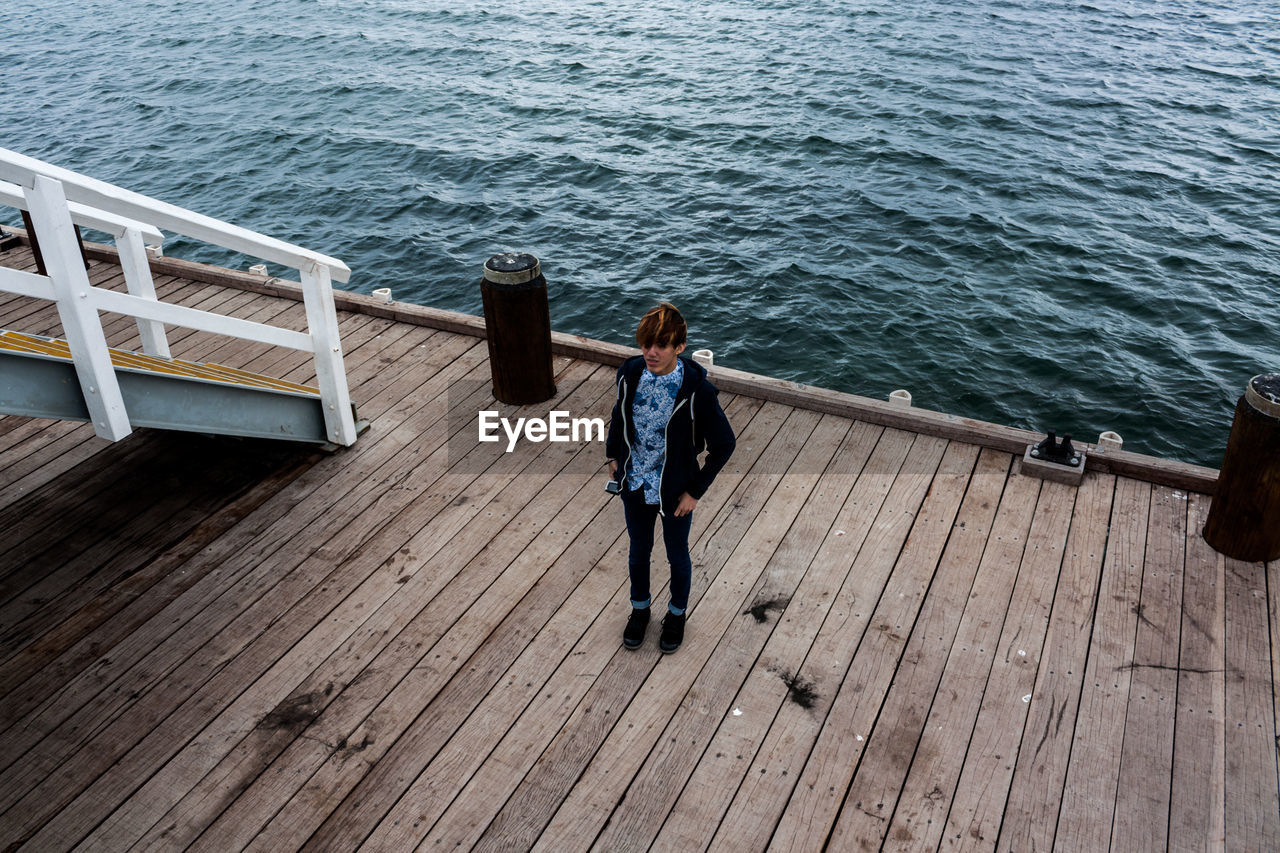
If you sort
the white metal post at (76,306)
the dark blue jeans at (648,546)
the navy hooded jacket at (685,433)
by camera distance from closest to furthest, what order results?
the navy hooded jacket at (685,433), the white metal post at (76,306), the dark blue jeans at (648,546)

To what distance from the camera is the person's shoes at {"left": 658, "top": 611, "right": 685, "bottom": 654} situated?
178 inches

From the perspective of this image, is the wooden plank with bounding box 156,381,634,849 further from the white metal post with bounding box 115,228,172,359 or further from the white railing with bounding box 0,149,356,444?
the white metal post with bounding box 115,228,172,359

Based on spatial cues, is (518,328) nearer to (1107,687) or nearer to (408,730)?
(408,730)

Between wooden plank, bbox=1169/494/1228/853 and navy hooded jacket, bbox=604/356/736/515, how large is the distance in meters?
2.27

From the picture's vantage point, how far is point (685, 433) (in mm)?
4078

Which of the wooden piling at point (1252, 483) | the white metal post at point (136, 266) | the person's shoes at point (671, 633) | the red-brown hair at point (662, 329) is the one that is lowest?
the person's shoes at point (671, 633)

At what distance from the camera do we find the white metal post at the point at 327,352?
557 cm

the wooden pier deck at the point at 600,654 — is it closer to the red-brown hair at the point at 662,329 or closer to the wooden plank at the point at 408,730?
the wooden plank at the point at 408,730

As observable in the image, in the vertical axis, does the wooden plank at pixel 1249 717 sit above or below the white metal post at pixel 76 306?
below

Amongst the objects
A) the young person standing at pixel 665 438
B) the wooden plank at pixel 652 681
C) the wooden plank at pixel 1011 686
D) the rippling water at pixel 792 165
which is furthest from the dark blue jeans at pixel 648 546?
the rippling water at pixel 792 165

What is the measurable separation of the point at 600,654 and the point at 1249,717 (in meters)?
2.86

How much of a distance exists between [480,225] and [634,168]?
2984 millimetres

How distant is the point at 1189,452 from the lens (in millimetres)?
9148

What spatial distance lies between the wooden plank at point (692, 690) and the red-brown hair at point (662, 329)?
1584 mm
